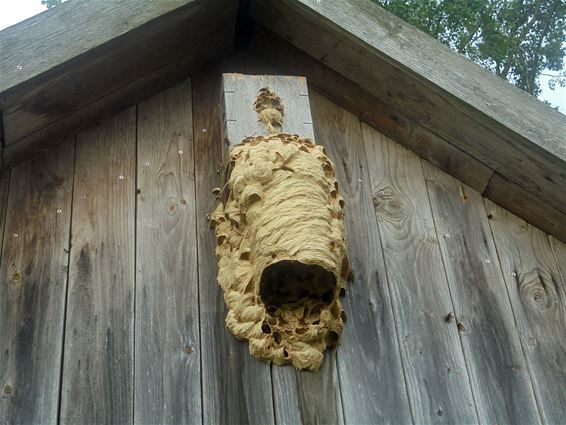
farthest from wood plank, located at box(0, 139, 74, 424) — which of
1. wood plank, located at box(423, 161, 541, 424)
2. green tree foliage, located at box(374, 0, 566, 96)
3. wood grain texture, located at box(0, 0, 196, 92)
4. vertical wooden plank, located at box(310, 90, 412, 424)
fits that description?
green tree foliage, located at box(374, 0, 566, 96)

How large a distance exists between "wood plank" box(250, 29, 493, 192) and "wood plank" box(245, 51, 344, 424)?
101 centimetres

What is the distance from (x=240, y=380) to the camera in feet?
7.97

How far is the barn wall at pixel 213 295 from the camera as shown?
2428 mm

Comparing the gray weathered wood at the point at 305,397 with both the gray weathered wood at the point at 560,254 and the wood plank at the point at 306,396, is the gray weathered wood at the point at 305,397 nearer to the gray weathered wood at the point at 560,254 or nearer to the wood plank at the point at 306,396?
the wood plank at the point at 306,396

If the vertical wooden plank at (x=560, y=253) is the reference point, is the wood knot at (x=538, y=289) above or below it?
below

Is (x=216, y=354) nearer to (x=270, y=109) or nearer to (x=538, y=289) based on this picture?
(x=270, y=109)

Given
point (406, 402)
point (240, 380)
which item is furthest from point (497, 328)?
point (240, 380)

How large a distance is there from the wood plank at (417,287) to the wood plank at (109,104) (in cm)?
70

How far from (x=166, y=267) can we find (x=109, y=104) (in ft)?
2.33

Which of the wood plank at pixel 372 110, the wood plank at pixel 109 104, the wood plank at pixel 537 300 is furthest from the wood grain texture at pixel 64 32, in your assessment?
the wood plank at pixel 537 300

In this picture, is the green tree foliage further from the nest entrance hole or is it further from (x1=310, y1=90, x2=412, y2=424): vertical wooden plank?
the nest entrance hole

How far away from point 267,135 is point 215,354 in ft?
2.38

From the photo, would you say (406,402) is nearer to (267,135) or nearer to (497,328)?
→ (497,328)

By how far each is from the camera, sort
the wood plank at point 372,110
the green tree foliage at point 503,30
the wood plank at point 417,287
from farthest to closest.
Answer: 1. the green tree foliage at point 503,30
2. the wood plank at point 372,110
3. the wood plank at point 417,287
